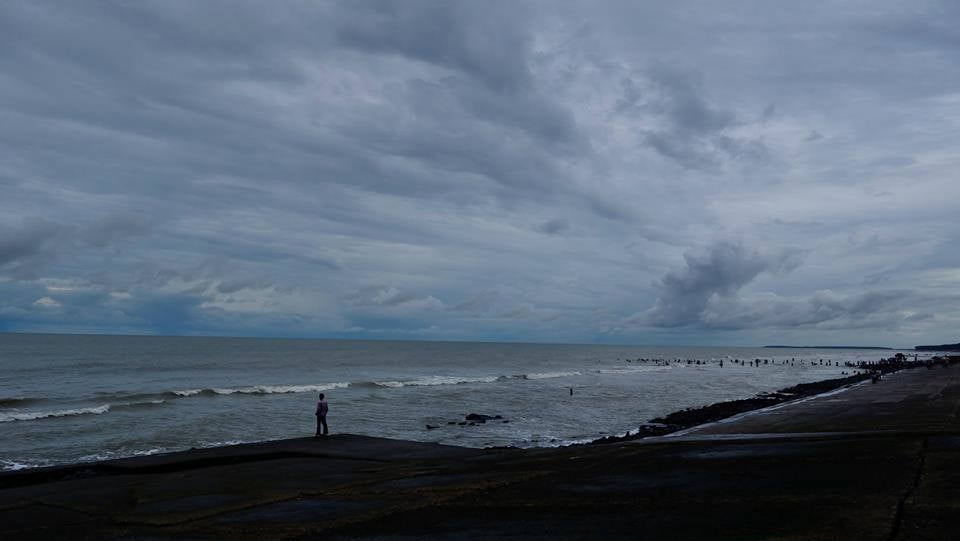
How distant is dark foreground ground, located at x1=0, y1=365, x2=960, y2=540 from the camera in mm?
10039

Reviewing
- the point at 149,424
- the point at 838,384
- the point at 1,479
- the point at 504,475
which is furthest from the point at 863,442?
the point at 838,384

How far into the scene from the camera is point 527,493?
13.4m

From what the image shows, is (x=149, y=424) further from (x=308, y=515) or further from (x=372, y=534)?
(x=372, y=534)

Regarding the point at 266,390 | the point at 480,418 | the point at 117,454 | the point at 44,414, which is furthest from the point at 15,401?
the point at 480,418

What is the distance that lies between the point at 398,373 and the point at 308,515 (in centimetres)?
7549

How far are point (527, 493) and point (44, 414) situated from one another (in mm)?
35517

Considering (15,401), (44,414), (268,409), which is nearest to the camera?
(44,414)

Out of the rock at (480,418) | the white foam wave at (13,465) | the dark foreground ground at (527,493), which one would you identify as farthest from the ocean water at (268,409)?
the dark foreground ground at (527,493)

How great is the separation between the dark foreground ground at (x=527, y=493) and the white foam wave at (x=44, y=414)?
20.2 m

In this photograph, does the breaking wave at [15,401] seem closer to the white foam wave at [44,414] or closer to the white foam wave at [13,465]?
the white foam wave at [44,414]

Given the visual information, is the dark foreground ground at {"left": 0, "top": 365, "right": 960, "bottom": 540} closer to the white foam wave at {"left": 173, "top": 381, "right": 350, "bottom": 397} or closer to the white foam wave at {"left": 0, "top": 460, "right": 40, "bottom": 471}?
the white foam wave at {"left": 0, "top": 460, "right": 40, "bottom": 471}

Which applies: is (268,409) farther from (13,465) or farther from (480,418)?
(13,465)

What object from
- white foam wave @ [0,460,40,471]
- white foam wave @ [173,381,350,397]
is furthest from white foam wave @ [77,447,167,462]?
white foam wave @ [173,381,350,397]

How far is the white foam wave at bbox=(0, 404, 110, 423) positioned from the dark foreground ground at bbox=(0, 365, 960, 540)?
20.2 m
